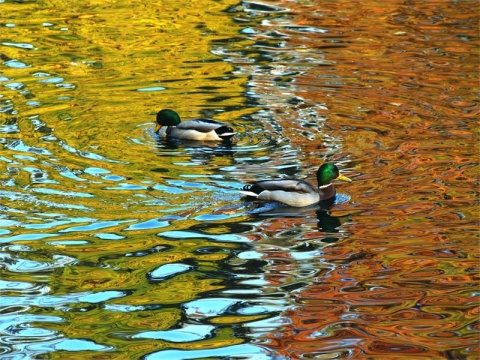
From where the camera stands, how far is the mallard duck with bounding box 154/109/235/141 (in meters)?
14.1

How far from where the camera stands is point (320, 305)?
30.6 feet

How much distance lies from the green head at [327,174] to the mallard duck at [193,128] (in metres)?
2.25

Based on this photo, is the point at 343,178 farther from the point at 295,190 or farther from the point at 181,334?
the point at 181,334

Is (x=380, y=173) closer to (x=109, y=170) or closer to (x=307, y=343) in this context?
(x=109, y=170)

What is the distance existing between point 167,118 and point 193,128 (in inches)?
16.4

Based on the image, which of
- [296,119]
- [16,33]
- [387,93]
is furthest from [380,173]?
[16,33]

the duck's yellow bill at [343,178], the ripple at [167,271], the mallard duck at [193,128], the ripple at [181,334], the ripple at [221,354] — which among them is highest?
the ripple at [221,354]

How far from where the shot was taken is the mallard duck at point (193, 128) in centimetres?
1414

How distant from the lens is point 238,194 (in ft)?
39.7

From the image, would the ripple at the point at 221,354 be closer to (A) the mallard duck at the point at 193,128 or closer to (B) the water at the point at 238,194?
(B) the water at the point at 238,194

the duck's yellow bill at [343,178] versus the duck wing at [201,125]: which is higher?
the duck's yellow bill at [343,178]

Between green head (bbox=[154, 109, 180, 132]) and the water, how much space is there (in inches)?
6.9

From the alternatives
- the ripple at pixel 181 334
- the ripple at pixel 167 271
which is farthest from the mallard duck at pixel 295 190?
the ripple at pixel 181 334

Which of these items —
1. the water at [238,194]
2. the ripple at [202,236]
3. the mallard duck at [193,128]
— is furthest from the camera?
the mallard duck at [193,128]
